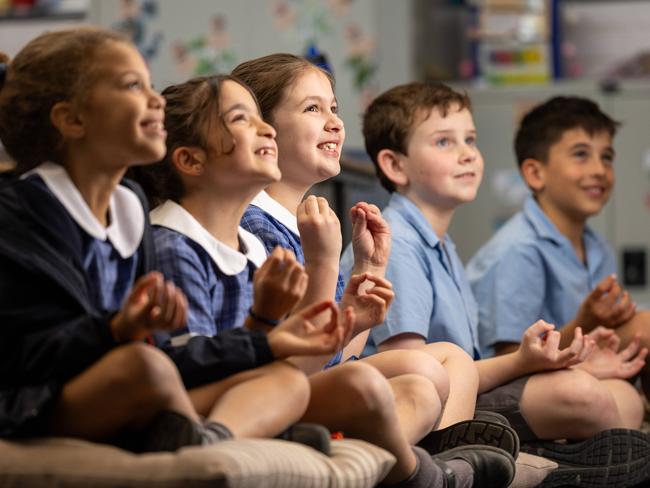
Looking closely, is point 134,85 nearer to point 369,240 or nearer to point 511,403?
point 369,240

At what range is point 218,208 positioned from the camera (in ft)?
5.20

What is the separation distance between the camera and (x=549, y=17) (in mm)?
4855

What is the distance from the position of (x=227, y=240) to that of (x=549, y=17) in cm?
352

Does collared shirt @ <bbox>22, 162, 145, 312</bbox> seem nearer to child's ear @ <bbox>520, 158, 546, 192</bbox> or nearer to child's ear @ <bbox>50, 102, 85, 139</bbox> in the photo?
child's ear @ <bbox>50, 102, 85, 139</bbox>

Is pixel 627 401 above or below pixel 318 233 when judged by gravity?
below

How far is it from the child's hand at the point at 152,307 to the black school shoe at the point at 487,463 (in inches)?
22.8

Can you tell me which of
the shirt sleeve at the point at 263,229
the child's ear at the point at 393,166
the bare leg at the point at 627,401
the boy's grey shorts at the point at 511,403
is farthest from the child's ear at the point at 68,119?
the bare leg at the point at 627,401

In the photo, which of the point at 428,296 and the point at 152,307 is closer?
the point at 152,307

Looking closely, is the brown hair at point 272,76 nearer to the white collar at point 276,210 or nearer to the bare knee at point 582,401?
the white collar at point 276,210

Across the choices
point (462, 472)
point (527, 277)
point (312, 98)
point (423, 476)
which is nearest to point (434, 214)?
point (527, 277)

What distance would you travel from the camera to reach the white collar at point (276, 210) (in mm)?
1852

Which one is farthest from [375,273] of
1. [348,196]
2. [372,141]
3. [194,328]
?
[348,196]

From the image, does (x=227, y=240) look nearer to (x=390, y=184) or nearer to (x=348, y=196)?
(x=390, y=184)

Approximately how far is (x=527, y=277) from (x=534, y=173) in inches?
14.1
